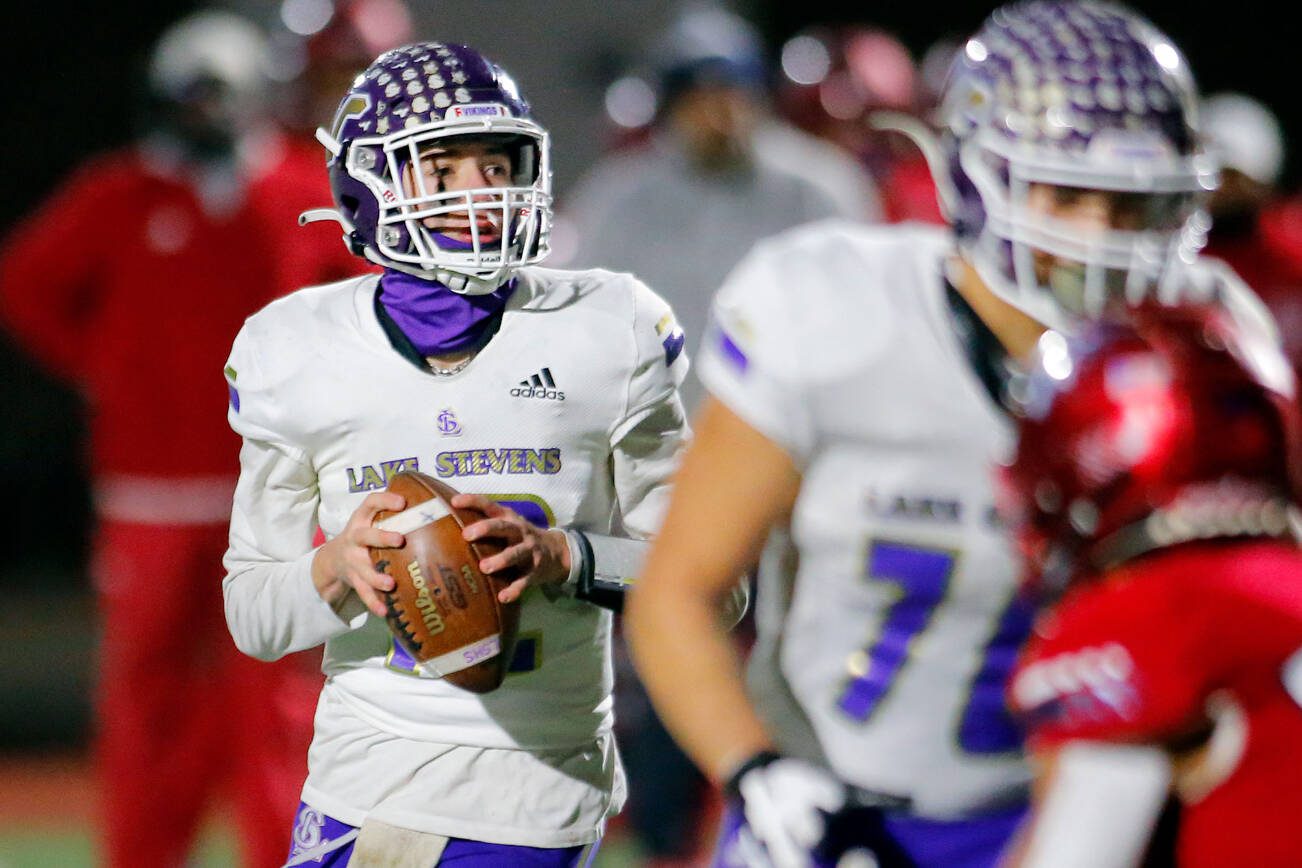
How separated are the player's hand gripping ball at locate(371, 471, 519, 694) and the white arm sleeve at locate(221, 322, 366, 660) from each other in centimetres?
13

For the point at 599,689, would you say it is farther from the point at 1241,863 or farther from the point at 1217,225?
the point at 1217,225

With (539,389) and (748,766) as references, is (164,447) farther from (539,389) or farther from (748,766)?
(748,766)

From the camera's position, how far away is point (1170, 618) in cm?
141

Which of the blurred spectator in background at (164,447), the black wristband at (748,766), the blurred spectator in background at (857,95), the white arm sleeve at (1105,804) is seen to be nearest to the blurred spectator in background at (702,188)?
the blurred spectator in background at (164,447)

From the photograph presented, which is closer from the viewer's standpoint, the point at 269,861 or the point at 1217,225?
the point at 269,861

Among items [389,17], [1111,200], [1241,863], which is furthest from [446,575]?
[389,17]

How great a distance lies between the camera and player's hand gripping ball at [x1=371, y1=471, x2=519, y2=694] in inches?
85.6

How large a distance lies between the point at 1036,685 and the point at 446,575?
0.86 meters

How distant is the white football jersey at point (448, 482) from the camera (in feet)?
7.59

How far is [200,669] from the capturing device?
4.42m

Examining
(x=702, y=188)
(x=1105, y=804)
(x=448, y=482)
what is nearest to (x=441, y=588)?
(x=448, y=482)

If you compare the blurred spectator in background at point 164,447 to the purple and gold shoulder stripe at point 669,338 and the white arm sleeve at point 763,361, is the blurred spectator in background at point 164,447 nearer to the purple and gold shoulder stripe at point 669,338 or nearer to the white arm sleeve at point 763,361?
the purple and gold shoulder stripe at point 669,338

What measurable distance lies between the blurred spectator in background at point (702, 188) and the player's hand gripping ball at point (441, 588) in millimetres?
2469

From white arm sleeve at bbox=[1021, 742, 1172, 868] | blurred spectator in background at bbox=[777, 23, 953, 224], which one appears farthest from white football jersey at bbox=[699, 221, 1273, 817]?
A: blurred spectator in background at bbox=[777, 23, 953, 224]
